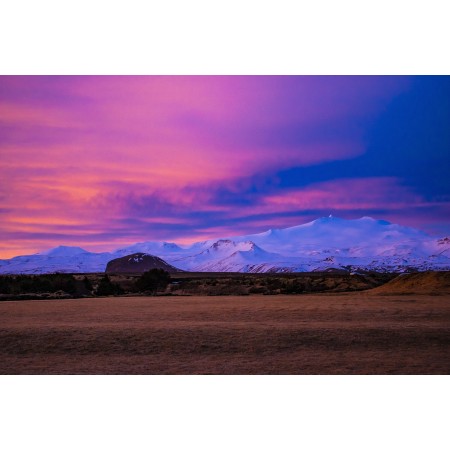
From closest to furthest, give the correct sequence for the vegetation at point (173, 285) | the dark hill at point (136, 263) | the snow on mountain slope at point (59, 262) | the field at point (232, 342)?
the field at point (232, 342) → the snow on mountain slope at point (59, 262) → the dark hill at point (136, 263) → the vegetation at point (173, 285)

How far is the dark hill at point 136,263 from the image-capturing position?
1627 centimetres

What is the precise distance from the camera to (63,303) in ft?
51.0

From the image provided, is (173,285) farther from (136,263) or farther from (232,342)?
(232,342)

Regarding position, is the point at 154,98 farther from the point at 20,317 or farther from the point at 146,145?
the point at 20,317

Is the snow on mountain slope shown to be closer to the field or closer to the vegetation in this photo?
the field

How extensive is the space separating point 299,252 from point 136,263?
14.9 feet

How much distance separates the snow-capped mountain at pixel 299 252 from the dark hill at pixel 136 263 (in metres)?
0.27

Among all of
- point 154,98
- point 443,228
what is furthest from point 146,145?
point 443,228

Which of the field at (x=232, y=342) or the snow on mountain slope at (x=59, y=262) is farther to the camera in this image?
the snow on mountain slope at (x=59, y=262)

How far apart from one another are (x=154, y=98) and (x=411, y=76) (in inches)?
203

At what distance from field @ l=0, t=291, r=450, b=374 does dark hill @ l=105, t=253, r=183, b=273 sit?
3531 mm

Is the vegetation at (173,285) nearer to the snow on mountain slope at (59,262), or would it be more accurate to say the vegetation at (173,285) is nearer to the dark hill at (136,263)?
the dark hill at (136,263)

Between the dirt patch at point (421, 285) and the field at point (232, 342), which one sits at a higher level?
the dirt patch at point (421, 285)

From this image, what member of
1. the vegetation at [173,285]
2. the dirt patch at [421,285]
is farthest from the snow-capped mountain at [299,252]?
the vegetation at [173,285]
